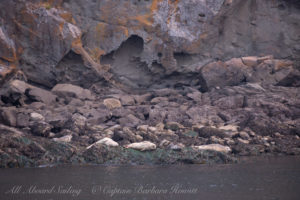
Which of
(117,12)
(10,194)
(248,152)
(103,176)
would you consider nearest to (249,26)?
(117,12)

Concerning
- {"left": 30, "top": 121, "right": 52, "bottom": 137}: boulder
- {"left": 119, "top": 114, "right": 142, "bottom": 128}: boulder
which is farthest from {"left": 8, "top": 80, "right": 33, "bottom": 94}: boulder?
{"left": 119, "top": 114, "right": 142, "bottom": 128}: boulder

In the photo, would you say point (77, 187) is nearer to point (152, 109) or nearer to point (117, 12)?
point (152, 109)

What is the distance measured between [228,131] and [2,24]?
12252 millimetres

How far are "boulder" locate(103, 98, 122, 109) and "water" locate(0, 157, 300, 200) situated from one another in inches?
288

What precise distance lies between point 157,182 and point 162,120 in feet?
→ 24.1

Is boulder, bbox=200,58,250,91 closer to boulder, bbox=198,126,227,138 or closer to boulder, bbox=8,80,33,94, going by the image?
boulder, bbox=198,126,227,138

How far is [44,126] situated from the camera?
38.8 ft

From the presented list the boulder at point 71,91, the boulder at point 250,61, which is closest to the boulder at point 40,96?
the boulder at point 71,91

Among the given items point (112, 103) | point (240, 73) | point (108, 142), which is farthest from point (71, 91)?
point (240, 73)

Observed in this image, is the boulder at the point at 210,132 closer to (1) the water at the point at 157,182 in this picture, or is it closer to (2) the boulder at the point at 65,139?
(1) the water at the point at 157,182

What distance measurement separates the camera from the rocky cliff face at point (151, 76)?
1211cm

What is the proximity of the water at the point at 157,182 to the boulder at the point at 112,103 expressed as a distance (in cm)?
732

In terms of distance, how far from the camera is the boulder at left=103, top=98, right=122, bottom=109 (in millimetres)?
16659

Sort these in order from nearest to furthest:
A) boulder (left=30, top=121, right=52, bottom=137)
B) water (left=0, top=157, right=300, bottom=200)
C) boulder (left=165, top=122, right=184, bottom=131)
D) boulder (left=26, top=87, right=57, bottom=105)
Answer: water (left=0, top=157, right=300, bottom=200) < boulder (left=30, top=121, right=52, bottom=137) < boulder (left=165, top=122, right=184, bottom=131) < boulder (left=26, top=87, right=57, bottom=105)
